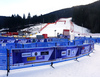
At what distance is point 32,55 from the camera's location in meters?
6.16

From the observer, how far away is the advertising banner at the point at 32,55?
5.68 m

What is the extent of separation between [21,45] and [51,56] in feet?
14.9

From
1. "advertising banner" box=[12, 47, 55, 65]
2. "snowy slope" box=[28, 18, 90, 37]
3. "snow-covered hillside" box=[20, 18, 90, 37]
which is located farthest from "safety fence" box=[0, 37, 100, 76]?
"snowy slope" box=[28, 18, 90, 37]

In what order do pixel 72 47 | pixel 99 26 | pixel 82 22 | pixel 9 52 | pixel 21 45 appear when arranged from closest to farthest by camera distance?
pixel 9 52 < pixel 72 47 < pixel 21 45 < pixel 99 26 < pixel 82 22

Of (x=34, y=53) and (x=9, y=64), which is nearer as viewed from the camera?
(x=9, y=64)

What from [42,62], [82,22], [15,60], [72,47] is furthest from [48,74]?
[82,22]

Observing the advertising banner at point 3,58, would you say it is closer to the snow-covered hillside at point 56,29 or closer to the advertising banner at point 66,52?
the advertising banner at point 66,52

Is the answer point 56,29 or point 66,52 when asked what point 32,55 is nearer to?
point 66,52

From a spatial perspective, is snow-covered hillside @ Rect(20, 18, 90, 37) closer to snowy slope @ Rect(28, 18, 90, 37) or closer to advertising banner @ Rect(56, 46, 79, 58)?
snowy slope @ Rect(28, 18, 90, 37)

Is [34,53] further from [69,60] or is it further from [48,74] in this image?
[69,60]

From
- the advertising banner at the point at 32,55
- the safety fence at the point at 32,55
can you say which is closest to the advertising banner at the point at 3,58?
the safety fence at the point at 32,55

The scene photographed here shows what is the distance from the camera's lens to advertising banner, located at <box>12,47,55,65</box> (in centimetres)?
568

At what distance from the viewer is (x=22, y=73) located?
548 cm

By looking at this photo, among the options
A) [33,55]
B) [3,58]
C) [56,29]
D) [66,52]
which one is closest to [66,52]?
[66,52]
